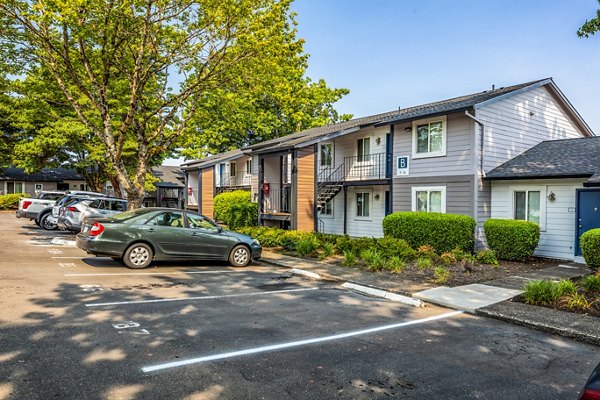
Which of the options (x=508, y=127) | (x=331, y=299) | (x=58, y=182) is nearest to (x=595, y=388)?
(x=331, y=299)

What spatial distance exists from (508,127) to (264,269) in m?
11.1

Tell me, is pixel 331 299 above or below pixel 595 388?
below

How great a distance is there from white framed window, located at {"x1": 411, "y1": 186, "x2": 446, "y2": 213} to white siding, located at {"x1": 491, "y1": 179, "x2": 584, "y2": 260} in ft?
7.42

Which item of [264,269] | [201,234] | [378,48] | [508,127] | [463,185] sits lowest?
[264,269]

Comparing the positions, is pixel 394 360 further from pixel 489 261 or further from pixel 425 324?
pixel 489 261

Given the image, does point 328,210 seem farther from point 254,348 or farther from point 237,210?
point 254,348

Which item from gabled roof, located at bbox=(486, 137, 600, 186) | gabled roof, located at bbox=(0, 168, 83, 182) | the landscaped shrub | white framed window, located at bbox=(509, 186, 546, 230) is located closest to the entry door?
gabled roof, located at bbox=(486, 137, 600, 186)

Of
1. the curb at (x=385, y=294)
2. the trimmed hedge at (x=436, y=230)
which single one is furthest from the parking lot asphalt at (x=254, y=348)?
the trimmed hedge at (x=436, y=230)

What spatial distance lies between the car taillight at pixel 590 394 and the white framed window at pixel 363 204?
17.7 meters

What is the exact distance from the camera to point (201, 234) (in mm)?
11344

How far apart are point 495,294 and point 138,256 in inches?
335

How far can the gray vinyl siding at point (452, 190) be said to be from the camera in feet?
48.3

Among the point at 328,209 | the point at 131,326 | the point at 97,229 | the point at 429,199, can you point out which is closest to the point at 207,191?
the point at 328,209

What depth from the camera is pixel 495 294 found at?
863 centimetres
